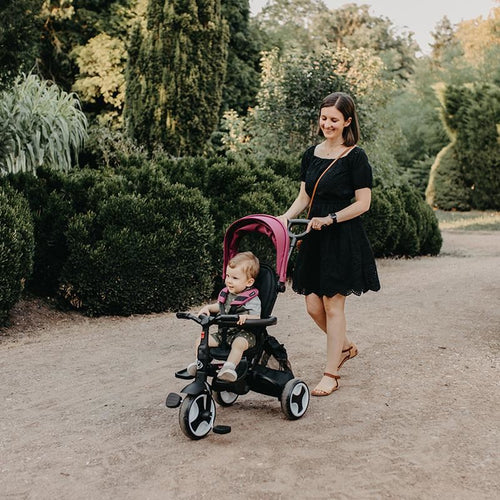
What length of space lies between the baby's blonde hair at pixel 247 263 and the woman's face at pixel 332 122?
0.99 metres

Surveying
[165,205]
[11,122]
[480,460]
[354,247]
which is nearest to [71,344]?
[165,205]

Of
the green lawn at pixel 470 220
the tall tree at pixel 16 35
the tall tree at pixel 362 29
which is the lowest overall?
the green lawn at pixel 470 220

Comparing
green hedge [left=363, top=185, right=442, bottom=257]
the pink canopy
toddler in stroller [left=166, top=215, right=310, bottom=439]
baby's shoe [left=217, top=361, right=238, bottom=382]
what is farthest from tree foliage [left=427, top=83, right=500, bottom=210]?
baby's shoe [left=217, top=361, right=238, bottom=382]

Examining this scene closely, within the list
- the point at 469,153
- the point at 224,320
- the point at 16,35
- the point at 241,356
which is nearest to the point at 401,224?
the point at 16,35

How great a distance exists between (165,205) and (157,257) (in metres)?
0.59

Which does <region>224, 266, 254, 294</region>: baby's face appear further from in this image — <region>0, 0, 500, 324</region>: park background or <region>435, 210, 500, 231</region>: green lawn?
<region>435, 210, 500, 231</region>: green lawn

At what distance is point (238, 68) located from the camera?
24641mm

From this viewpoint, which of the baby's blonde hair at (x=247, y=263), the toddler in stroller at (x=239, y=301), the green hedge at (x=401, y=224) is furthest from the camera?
the green hedge at (x=401, y=224)

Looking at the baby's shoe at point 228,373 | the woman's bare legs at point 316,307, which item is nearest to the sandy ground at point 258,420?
the baby's shoe at point 228,373

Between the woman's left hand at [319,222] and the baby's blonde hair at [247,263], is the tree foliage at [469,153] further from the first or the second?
the baby's blonde hair at [247,263]

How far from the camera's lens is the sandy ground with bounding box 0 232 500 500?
3.30 meters

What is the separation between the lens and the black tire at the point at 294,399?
159 inches

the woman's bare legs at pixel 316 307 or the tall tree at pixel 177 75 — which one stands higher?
the tall tree at pixel 177 75

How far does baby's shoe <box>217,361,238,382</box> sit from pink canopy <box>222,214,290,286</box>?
24.3 inches
